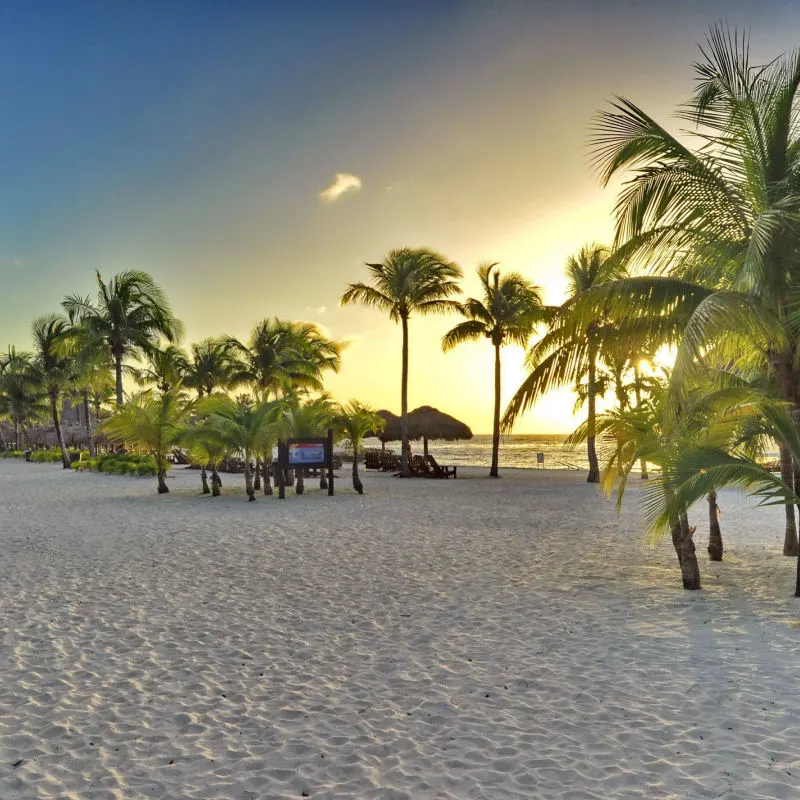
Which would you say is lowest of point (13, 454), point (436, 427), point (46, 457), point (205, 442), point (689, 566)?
point (13, 454)

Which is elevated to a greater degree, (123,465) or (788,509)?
(788,509)

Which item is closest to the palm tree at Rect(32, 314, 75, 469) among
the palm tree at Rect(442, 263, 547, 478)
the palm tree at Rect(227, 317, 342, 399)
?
the palm tree at Rect(227, 317, 342, 399)

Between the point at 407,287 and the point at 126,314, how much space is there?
41.7ft

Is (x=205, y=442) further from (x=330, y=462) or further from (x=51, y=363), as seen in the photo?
(x=51, y=363)

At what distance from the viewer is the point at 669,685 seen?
4570 millimetres

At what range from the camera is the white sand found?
3.44 metres

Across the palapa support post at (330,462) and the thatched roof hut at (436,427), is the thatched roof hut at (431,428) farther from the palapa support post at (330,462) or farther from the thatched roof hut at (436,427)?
the palapa support post at (330,462)

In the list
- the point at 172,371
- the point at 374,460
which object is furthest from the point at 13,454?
the point at 374,460

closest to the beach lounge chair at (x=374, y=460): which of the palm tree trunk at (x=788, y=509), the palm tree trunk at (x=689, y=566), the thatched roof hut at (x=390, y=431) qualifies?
the thatched roof hut at (x=390, y=431)

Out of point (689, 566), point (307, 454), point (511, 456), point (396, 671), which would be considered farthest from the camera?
point (511, 456)

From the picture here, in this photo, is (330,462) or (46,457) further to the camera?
(46,457)

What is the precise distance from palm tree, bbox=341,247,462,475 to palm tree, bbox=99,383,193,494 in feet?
25.2

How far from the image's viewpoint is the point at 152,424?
1933 centimetres

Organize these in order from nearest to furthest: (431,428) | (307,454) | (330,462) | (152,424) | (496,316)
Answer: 1. (330,462)
2. (307,454)
3. (152,424)
4. (496,316)
5. (431,428)
